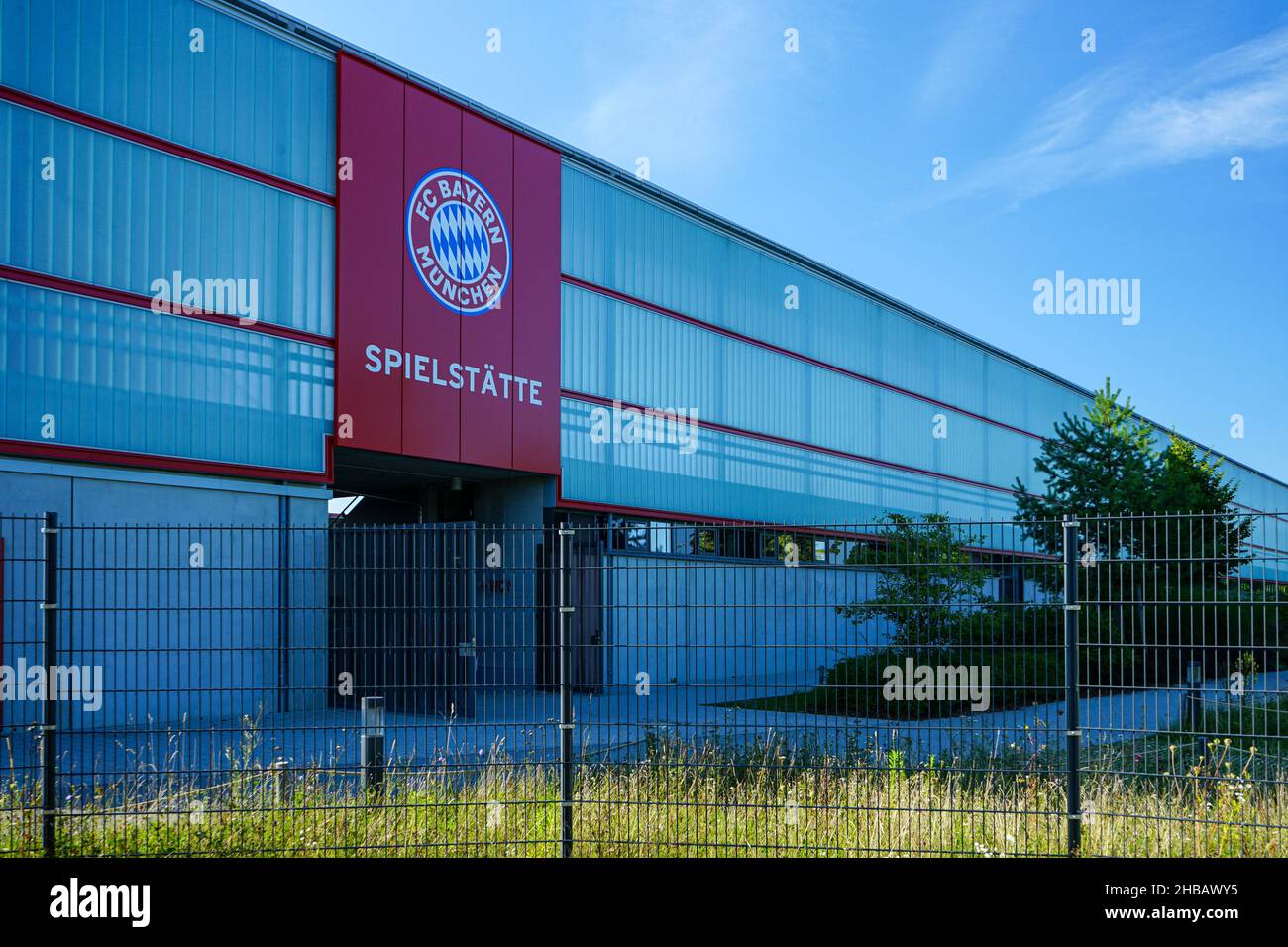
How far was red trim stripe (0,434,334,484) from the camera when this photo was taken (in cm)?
1625

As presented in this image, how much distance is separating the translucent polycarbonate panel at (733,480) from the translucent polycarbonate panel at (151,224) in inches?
296

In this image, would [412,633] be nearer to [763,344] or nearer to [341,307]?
[341,307]

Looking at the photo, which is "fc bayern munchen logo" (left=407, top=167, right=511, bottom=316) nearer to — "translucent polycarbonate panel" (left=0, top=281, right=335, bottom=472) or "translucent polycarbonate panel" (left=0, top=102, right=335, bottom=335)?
"translucent polycarbonate panel" (left=0, top=102, right=335, bottom=335)

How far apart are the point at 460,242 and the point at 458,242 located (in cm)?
6

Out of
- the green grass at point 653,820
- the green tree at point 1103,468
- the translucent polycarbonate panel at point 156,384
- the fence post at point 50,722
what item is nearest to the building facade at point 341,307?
the translucent polycarbonate panel at point 156,384

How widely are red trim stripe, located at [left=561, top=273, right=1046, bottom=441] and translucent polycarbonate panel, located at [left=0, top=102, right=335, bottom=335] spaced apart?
7116mm

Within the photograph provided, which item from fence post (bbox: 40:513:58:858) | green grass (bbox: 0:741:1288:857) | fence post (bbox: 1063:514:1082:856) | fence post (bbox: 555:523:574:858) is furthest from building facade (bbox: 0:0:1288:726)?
fence post (bbox: 40:513:58:858)

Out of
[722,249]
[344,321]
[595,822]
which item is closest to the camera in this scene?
[595,822]
